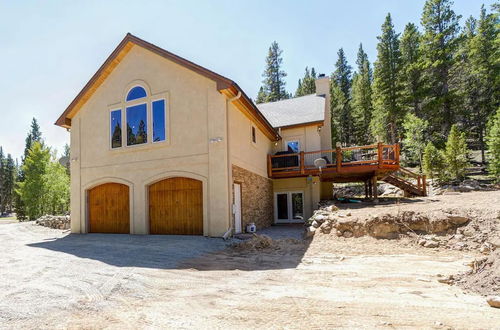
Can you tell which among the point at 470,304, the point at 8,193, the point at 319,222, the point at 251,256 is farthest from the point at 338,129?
the point at 8,193

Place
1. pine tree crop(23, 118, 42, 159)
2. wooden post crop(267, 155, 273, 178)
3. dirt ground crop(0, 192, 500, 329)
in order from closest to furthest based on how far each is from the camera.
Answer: dirt ground crop(0, 192, 500, 329) → wooden post crop(267, 155, 273, 178) → pine tree crop(23, 118, 42, 159)

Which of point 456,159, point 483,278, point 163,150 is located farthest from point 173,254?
point 456,159

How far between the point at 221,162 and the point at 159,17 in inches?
246

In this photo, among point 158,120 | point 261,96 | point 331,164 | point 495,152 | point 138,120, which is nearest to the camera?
point 158,120

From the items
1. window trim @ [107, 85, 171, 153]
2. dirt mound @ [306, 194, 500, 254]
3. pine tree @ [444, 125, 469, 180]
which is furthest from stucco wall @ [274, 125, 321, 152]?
pine tree @ [444, 125, 469, 180]

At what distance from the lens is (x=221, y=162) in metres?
10.1

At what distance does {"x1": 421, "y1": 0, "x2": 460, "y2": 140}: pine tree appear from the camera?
30.5 m

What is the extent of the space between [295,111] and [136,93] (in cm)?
1022

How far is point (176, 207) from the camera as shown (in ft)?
36.1

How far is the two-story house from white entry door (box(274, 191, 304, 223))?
1.63m

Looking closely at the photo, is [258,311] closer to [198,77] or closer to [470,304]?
[470,304]

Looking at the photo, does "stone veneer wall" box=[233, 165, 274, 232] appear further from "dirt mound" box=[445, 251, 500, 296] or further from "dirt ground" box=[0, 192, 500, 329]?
"dirt mound" box=[445, 251, 500, 296]

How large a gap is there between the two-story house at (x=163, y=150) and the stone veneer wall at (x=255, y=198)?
0.05m

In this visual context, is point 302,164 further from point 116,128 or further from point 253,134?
point 116,128
